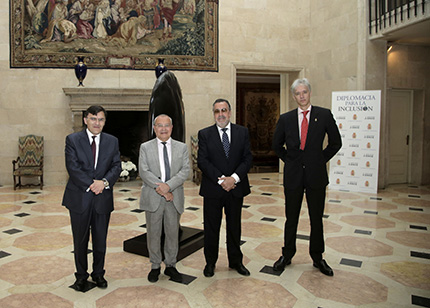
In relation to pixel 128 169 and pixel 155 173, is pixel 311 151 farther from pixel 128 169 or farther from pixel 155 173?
pixel 128 169

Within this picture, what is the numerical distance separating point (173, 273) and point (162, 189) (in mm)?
797

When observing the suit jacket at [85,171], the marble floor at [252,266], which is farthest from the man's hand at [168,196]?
the marble floor at [252,266]

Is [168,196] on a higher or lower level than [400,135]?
lower

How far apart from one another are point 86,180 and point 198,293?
1.28 m

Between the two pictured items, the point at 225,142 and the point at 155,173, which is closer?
the point at 155,173

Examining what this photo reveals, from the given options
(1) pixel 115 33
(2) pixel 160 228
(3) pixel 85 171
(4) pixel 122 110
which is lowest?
(2) pixel 160 228

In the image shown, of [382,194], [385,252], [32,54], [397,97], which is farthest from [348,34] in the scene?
[32,54]

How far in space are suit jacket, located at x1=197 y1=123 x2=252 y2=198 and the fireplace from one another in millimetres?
5741

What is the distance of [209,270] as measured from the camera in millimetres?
3346

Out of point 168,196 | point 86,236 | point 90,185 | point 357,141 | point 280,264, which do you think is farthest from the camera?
point 357,141

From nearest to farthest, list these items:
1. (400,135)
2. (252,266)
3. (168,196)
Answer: (168,196), (252,266), (400,135)

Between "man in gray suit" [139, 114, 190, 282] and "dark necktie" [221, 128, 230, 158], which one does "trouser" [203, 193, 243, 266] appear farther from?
"dark necktie" [221, 128, 230, 158]

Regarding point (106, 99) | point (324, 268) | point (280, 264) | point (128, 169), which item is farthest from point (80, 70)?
point (324, 268)

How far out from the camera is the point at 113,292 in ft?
9.95
